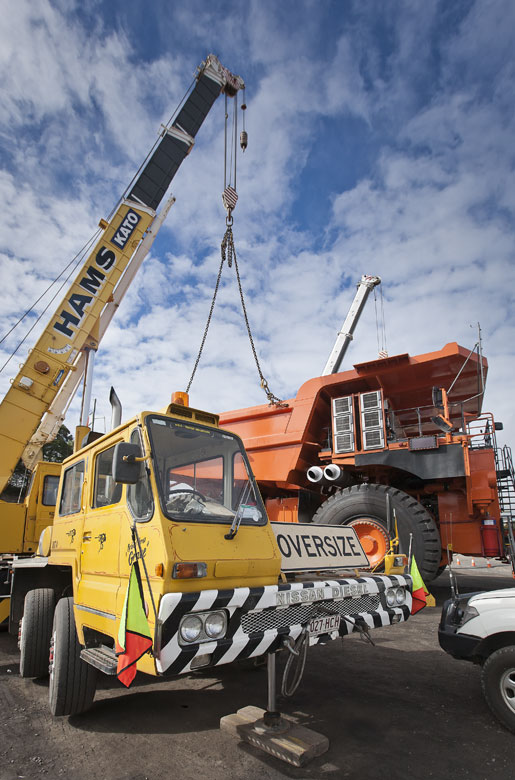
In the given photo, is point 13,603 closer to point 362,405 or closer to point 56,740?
point 56,740

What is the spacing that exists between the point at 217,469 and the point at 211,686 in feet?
7.21

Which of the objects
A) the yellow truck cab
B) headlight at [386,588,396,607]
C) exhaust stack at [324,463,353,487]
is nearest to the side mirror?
the yellow truck cab

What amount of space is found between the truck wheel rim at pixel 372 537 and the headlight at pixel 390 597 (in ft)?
12.7

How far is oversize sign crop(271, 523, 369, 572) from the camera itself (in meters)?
3.78

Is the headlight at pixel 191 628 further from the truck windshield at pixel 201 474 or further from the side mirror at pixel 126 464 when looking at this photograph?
the side mirror at pixel 126 464

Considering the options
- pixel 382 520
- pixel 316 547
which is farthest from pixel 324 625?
pixel 382 520

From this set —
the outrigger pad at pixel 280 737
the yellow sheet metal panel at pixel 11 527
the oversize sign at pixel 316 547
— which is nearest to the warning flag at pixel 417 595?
the oversize sign at pixel 316 547

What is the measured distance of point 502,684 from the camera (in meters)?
3.37

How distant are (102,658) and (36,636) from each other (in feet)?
6.29

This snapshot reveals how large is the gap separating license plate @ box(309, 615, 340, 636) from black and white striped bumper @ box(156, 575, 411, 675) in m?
0.03

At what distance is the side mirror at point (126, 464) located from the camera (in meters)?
3.05

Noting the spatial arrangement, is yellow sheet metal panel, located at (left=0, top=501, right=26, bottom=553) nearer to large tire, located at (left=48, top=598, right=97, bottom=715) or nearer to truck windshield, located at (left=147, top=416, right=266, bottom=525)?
large tire, located at (left=48, top=598, right=97, bottom=715)

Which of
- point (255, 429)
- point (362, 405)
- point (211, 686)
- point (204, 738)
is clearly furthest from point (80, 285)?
point (204, 738)

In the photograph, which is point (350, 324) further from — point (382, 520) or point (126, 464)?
point (126, 464)
